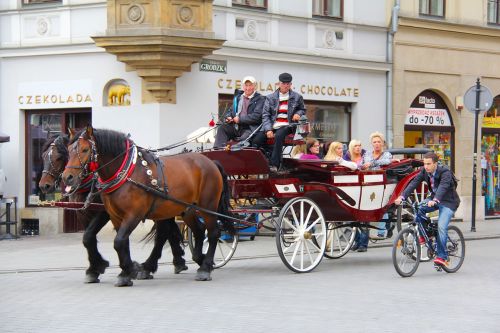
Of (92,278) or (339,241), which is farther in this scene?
(339,241)

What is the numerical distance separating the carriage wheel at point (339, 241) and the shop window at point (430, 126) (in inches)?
326

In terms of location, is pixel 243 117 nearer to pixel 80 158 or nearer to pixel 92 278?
pixel 80 158

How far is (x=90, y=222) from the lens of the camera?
12023mm

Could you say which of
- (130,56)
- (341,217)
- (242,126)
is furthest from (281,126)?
(130,56)

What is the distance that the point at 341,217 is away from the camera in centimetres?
1358

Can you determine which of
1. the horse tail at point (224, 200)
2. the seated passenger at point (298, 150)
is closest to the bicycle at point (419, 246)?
the horse tail at point (224, 200)

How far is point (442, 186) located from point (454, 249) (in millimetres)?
965

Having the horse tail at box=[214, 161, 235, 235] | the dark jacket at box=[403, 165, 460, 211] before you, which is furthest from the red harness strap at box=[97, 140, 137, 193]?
the dark jacket at box=[403, 165, 460, 211]

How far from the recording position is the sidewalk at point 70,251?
14.1m

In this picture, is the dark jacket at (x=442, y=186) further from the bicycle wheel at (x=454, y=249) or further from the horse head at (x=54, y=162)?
the horse head at (x=54, y=162)

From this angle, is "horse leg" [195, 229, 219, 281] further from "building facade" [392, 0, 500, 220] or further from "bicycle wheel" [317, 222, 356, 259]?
"building facade" [392, 0, 500, 220]

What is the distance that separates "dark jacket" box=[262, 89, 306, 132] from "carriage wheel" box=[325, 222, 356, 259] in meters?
2.20

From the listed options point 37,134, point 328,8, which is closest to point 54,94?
point 37,134

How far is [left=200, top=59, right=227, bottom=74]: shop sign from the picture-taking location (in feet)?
60.7
